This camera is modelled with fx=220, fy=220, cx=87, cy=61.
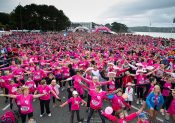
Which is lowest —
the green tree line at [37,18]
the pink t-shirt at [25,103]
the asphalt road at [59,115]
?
the asphalt road at [59,115]

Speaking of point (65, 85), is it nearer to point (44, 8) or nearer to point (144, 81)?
point (144, 81)

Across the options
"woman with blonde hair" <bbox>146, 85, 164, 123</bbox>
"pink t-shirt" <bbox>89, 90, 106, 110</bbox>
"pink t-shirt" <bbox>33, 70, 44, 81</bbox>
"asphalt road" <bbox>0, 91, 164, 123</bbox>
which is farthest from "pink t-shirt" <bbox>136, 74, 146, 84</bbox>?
"pink t-shirt" <bbox>33, 70, 44, 81</bbox>

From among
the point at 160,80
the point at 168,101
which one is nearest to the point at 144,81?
the point at 160,80

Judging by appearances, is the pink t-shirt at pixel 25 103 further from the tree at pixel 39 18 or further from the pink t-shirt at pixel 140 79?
the tree at pixel 39 18

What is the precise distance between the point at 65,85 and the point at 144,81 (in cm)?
567

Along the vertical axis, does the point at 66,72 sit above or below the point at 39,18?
below

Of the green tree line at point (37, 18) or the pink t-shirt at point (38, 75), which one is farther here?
the green tree line at point (37, 18)

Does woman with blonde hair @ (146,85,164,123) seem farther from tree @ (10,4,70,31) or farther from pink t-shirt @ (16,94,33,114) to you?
tree @ (10,4,70,31)

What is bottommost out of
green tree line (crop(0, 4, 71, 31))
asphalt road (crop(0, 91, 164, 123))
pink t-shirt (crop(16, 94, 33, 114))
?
asphalt road (crop(0, 91, 164, 123))

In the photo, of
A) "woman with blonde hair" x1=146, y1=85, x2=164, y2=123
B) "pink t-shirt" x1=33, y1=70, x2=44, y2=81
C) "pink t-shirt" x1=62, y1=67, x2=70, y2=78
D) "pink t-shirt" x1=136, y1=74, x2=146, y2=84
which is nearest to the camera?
"woman with blonde hair" x1=146, y1=85, x2=164, y2=123

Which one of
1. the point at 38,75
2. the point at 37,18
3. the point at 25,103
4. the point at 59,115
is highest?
the point at 37,18

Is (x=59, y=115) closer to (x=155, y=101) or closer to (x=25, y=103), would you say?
(x=25, y=103)

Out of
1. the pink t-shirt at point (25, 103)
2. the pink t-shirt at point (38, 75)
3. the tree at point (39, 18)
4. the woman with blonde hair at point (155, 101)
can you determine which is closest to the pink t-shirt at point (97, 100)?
the woman with blonde hair at point (155, 101)

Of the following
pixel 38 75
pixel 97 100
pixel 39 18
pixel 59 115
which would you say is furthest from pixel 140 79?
pixel 39 18
